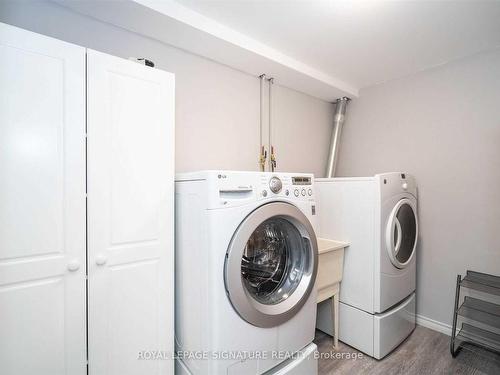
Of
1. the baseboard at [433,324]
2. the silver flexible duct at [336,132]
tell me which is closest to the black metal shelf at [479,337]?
the baseboard at [433,324]

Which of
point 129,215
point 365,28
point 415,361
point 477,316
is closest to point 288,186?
point 129,215

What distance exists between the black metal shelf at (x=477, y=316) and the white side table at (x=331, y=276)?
836mm

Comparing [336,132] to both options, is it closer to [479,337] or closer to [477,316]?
[477,316]

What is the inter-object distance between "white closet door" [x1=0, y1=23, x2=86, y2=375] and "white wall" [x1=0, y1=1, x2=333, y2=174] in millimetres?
572

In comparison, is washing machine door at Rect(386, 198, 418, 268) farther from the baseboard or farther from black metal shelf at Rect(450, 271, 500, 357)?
the baseboard

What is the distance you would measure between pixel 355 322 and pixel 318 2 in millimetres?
2209

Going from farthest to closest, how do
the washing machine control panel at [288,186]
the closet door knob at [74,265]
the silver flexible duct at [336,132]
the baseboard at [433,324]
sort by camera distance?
1. the silver flexible duct at [336,132]
2. the baseboard at [433,324]
3. the washing machine control panel at [288,186]
4. the closet door knob at [74,265]

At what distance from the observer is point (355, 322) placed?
→ 194 centimetres

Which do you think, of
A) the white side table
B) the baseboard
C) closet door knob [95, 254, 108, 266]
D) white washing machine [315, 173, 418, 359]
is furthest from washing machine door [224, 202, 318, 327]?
the baseboard

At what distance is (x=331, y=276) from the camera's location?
1914mm

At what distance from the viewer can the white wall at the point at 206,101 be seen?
1390mm

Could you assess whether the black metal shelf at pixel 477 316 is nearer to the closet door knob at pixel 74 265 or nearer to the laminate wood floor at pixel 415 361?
the laminate wood floor at pixel 415 361

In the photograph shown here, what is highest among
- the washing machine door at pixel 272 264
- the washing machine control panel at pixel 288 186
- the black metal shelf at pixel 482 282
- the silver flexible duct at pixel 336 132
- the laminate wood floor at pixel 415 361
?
the silver flexible duct at pixel 336 132

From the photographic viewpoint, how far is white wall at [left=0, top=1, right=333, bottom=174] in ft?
4.56
